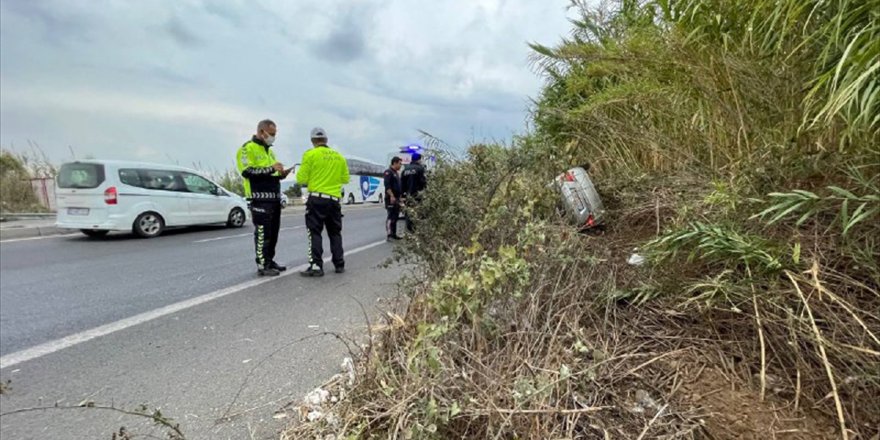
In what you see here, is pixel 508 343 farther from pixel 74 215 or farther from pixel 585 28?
pixel 74 215

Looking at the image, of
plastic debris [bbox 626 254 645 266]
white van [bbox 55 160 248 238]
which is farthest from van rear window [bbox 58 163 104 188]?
plastic debris [bbox 626 254 645 266]

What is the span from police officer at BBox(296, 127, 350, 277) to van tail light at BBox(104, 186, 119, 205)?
21.2 feet

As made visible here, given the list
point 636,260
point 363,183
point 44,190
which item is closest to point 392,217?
point 636,260

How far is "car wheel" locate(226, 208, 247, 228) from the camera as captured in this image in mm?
12336

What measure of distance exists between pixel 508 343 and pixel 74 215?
11.3 m

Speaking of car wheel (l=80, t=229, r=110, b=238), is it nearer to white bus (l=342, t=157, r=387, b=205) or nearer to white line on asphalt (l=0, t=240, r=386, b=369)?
white line on asphalt (l=0, t=240, r=386, b=369)

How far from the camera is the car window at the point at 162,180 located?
10.3 metres

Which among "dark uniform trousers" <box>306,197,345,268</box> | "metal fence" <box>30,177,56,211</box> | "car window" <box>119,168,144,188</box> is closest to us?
"dark uniform trousers" <box>306,197,345,268</box>

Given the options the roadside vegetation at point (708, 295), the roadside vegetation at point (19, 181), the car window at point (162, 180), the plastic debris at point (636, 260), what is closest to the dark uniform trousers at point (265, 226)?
the roadside vegetation at point (708, 295)

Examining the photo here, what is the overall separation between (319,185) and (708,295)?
15.2ft

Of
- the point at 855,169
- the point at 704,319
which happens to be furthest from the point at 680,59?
the point at 704,319

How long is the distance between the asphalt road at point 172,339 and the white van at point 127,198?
2.82 m

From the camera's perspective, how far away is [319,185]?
5594mm

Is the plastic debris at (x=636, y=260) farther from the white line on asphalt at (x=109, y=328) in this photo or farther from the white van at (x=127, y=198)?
the white van at (x=127, y=198)
